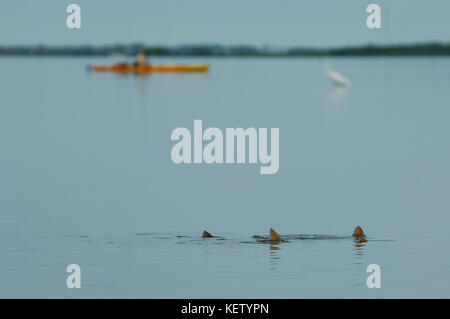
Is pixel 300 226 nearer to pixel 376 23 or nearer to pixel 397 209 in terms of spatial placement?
pixel 397 209

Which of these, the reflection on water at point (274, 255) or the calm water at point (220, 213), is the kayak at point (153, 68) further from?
the reflection on water at point (274, 255)

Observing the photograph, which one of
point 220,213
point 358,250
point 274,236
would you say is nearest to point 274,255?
point 274,236

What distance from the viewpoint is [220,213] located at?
81.0 feet

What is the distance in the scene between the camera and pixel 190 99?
7125cm

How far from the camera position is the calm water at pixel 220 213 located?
18312mm

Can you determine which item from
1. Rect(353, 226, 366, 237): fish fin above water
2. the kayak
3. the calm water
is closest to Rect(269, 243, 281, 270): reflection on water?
the calm water

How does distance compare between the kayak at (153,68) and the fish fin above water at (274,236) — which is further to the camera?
the kayak at (153,68)

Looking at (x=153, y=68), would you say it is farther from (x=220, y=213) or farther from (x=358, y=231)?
(x=358, y=231)

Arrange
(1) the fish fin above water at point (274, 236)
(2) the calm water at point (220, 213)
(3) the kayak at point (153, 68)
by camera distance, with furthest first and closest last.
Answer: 1. (3) the kayak at point (153, 68)
2. (1) the fish fin above water at point (274, 236)
3. (2) the calm water at point (220, 213)

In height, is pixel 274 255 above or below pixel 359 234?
below

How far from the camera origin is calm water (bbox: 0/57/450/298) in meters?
18.3

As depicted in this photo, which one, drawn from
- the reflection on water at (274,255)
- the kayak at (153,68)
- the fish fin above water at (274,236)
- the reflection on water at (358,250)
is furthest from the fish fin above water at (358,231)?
the kayak at (153,68)

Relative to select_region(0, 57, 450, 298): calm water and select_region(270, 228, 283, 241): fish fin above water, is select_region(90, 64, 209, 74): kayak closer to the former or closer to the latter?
select_region(0, 57, 450, 298): calm water

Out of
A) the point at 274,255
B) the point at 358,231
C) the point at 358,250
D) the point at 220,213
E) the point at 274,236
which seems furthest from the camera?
the point at 220,213
